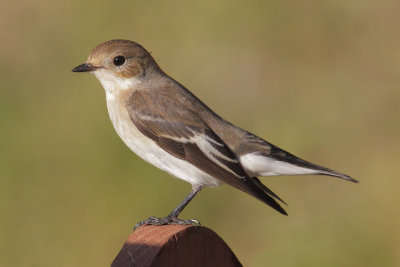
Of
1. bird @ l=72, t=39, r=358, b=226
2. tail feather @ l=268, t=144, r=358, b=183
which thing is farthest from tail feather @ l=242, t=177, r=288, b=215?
tail feather @ l=268, t=144, r=358, b=183

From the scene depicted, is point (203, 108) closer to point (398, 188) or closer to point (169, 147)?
point (169, 147)

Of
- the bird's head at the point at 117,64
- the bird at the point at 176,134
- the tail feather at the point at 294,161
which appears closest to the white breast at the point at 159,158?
the bird at the point at 176,134

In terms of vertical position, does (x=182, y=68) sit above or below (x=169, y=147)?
above

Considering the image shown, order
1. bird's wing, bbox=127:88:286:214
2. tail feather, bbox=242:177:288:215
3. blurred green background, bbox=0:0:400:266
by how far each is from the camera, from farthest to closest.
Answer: blurred green background, bbox=0:0:400:266 < bird's wing, bbox=127:88:286:214 < tail feather, bbox=242:177:288:215

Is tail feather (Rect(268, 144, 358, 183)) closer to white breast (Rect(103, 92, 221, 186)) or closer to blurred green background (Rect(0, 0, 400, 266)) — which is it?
white breast (Rect(103, 92, 221, 186))

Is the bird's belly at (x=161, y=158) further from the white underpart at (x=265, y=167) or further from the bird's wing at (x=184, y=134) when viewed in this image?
the white underpart at (x=265, y=167)

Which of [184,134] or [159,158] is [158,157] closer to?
[159,158]

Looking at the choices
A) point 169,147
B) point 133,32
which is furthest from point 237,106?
point 169,147
